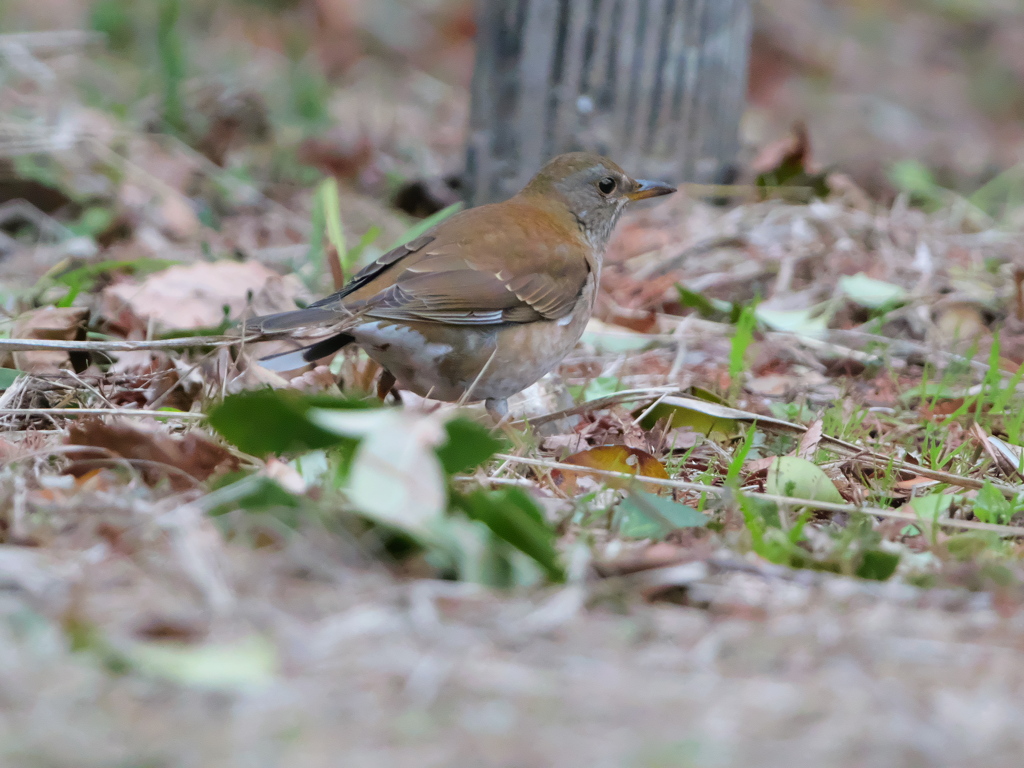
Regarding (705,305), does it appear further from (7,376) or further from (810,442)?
(7,376)

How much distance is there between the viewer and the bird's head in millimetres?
4980

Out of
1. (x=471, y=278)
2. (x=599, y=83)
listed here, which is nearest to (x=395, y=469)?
(x=471, y=278)

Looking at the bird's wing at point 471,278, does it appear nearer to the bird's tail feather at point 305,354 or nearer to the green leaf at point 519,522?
the bird's tail feather at point 305,354

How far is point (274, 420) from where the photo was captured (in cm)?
249

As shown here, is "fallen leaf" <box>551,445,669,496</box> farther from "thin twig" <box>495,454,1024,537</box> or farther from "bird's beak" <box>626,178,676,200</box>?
"bird's beak" <box>626,178,676,200</box>

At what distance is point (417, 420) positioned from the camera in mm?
2357

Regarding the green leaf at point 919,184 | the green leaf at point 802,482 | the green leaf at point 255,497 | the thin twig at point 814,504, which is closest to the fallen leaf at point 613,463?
the thin twig at point 814,504

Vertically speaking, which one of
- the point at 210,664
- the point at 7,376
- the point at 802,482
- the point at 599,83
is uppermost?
the point at 599,83

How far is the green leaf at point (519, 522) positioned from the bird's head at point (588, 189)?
271 centimetres

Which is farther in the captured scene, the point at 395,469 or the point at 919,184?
the point at 919,184

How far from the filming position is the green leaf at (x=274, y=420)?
2449mm

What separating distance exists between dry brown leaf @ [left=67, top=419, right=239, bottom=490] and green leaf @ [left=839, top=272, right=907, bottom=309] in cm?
334

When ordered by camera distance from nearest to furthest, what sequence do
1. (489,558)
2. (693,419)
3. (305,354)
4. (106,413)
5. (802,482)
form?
(489,558), (802,482), (106,413), (693,419), (305,354)

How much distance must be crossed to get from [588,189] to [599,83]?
172cm
